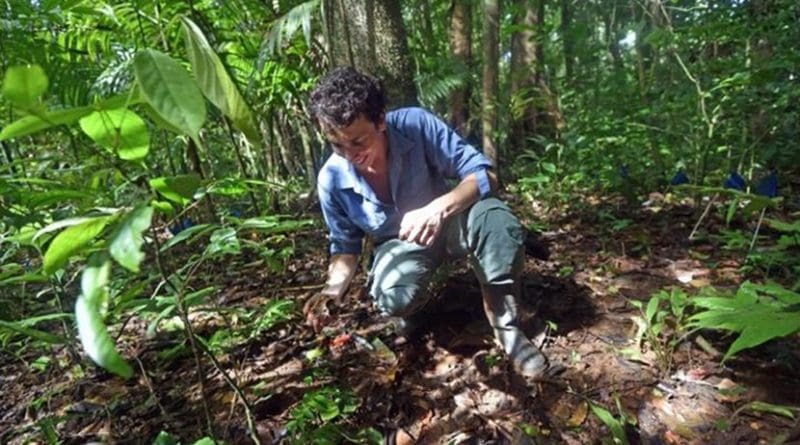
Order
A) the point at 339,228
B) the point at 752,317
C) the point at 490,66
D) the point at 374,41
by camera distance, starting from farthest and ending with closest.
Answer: the point at 490,66, the point at 374,41, the point at 339,228, the point at 752,317

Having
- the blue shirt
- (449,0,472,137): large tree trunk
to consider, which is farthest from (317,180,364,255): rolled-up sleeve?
(449,0,472,137): large tree trunk

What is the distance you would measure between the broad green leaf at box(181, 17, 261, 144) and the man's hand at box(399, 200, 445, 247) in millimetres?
1114

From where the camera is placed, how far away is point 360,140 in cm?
179

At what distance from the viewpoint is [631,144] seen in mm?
3562

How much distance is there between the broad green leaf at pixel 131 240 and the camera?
53cm

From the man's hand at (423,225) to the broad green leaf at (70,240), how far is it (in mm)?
1192

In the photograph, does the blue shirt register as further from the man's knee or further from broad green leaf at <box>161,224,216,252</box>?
broad green leaf at <box>161,224,216,252</box>

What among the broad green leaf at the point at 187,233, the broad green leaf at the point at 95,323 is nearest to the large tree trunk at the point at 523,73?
the broad green leaf at the point at 187,233

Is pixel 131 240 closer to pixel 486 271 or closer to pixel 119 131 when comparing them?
pixel 119 131

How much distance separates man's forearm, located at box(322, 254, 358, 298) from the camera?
2.06m

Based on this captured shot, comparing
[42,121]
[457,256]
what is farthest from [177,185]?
[457,256]

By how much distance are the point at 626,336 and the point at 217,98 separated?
179 centimetres

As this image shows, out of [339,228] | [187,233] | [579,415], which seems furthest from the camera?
[339,228]

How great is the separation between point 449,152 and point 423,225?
44 cm
